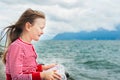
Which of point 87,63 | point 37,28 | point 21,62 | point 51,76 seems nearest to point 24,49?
point 21,62

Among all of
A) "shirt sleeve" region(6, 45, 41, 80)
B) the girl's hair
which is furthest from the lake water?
"shirt sleeve" region(6, 45, 41, 80)

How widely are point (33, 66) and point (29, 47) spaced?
0.19 metres

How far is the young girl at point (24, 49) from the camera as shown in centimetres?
325

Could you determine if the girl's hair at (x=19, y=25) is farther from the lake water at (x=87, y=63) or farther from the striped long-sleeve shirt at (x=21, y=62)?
the lake water at (x=87, y=63)

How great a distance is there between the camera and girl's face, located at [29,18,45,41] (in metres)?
3.46

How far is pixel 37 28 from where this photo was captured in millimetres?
3453

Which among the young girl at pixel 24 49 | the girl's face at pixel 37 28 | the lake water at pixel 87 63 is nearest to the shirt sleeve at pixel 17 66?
the young girl at pixel 24 49

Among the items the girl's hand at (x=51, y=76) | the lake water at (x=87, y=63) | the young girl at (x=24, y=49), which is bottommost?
the lake water at (x=87, y=63)

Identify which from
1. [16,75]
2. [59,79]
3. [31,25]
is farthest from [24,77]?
[31,25]

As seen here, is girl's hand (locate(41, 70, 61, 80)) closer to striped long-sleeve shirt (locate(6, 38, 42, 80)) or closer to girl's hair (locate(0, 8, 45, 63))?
striped long-sleeve shirt (locate(6, 38, 42, 80))

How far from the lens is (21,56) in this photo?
3.32m

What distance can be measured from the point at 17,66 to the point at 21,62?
0.22 ft

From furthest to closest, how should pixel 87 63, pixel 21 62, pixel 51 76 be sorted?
pixel 87 63 < pixel 21 62 < pixel 51 76

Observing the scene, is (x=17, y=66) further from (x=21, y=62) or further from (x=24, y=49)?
(x=24, y=49)
